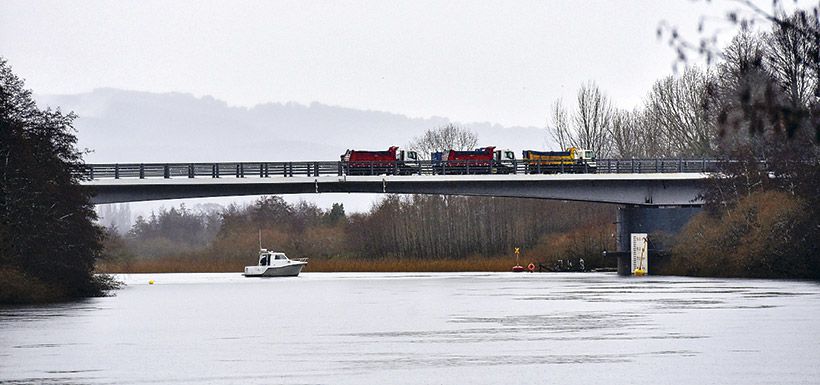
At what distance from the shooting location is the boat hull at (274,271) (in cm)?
11281

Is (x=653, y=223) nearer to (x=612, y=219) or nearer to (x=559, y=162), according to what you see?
(x=559, y=162)

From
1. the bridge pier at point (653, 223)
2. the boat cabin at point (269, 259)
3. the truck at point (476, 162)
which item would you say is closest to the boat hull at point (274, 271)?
the boat cabin at point (269, 259)

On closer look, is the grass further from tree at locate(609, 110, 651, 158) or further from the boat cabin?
tree at locate(609, 110, 651, 158)

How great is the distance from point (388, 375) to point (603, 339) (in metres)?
9.36

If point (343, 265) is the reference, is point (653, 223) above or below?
above

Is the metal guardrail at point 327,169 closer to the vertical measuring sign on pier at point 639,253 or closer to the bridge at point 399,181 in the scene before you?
the bridge at point 399,181

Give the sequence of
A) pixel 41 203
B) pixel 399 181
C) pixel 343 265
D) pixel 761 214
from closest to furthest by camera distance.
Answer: pixel 41 203, pixel 761 214, pixel 399 181, pixel 343 265

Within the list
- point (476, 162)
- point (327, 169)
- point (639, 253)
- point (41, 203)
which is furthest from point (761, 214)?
point (41, 203)

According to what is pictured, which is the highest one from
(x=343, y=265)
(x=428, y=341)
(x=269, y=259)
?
(x=428, y=341)

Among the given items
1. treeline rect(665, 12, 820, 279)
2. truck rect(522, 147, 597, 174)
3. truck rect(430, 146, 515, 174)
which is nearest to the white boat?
truck rect(430, 146, 515, 174)

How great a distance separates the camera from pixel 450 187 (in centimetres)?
9219

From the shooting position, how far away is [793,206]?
77.2 m

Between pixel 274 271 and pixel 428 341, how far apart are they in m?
82.3

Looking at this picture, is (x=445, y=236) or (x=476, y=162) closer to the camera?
(x=476, y=162)
